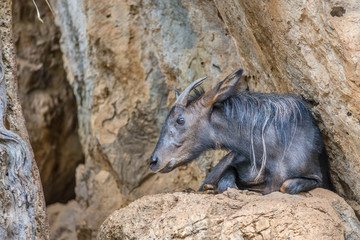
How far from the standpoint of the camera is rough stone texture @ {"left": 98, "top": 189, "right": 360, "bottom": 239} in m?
4.65

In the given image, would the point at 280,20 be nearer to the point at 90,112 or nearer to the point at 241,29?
the point at 241,29

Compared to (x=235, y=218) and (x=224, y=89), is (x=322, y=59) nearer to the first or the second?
(x=224, y=89)

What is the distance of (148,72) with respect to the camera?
804 cm

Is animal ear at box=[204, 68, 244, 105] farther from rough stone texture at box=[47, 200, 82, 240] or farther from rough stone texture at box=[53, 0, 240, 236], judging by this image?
rough stone texture at box=[47, 200, 82, 240]

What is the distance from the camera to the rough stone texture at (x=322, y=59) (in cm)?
509

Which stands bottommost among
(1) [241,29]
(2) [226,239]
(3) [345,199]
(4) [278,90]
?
(3) [345,199]

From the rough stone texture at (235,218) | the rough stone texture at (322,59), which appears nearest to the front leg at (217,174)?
the rough stone texture at (235,218)

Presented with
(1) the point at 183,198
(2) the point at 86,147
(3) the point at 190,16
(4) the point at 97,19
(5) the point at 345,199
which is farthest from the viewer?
(2) the point at 86,147

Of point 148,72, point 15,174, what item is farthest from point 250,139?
point 148,72

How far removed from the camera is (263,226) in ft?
15.3

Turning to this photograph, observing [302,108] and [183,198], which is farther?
[302,108]

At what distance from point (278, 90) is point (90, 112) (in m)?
2.97

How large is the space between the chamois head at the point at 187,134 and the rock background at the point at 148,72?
0.75m

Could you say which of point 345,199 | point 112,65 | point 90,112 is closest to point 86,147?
point 90,112
